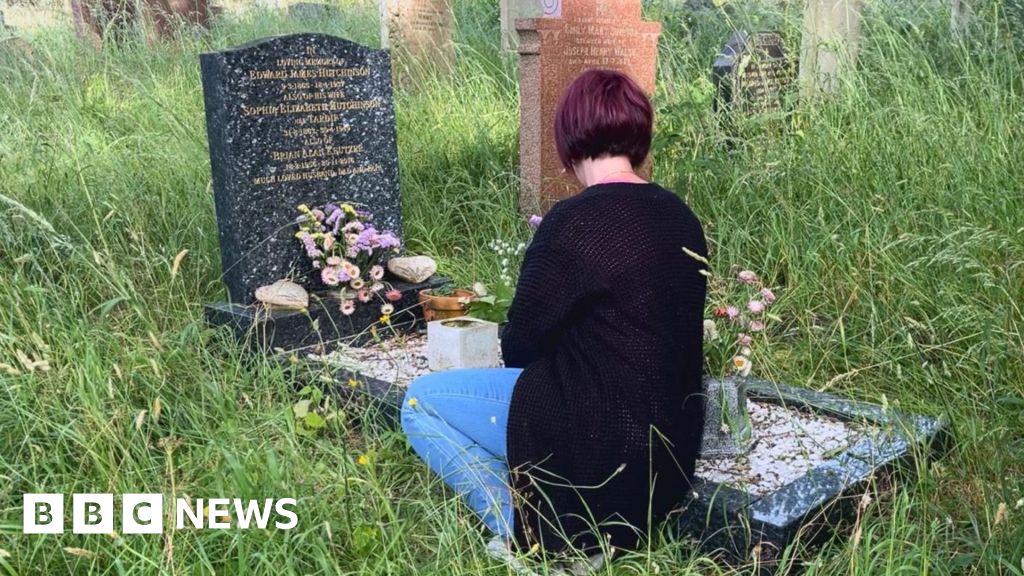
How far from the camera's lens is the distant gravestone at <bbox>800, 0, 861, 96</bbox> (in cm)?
541

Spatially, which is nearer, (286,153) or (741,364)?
(741,364)

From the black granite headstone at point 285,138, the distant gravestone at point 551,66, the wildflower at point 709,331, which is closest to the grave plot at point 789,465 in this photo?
the wildflower at point 709,331

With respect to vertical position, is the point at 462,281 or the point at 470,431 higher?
the point at 470,431

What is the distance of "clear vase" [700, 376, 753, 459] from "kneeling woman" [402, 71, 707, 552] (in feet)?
1.22

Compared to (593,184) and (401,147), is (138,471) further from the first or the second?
(401,147)

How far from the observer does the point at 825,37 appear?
19.1 ft

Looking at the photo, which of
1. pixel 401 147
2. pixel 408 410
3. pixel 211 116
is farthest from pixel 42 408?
pixel 401 147

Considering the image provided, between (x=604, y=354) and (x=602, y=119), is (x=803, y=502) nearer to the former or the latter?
(x=604, y=354)

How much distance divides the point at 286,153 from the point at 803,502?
2559 mm

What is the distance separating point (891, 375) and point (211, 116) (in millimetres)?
2797

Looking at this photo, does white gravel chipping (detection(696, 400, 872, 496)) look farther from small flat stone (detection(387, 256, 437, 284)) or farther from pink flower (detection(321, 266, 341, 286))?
pink flower (detection(321, 266, 341, 286))

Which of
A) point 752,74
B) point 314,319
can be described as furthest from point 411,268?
point 752,74

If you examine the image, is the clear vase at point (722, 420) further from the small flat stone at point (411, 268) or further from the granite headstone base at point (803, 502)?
the small flat stone at point (411, 268)

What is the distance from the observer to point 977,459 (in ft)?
8.86
